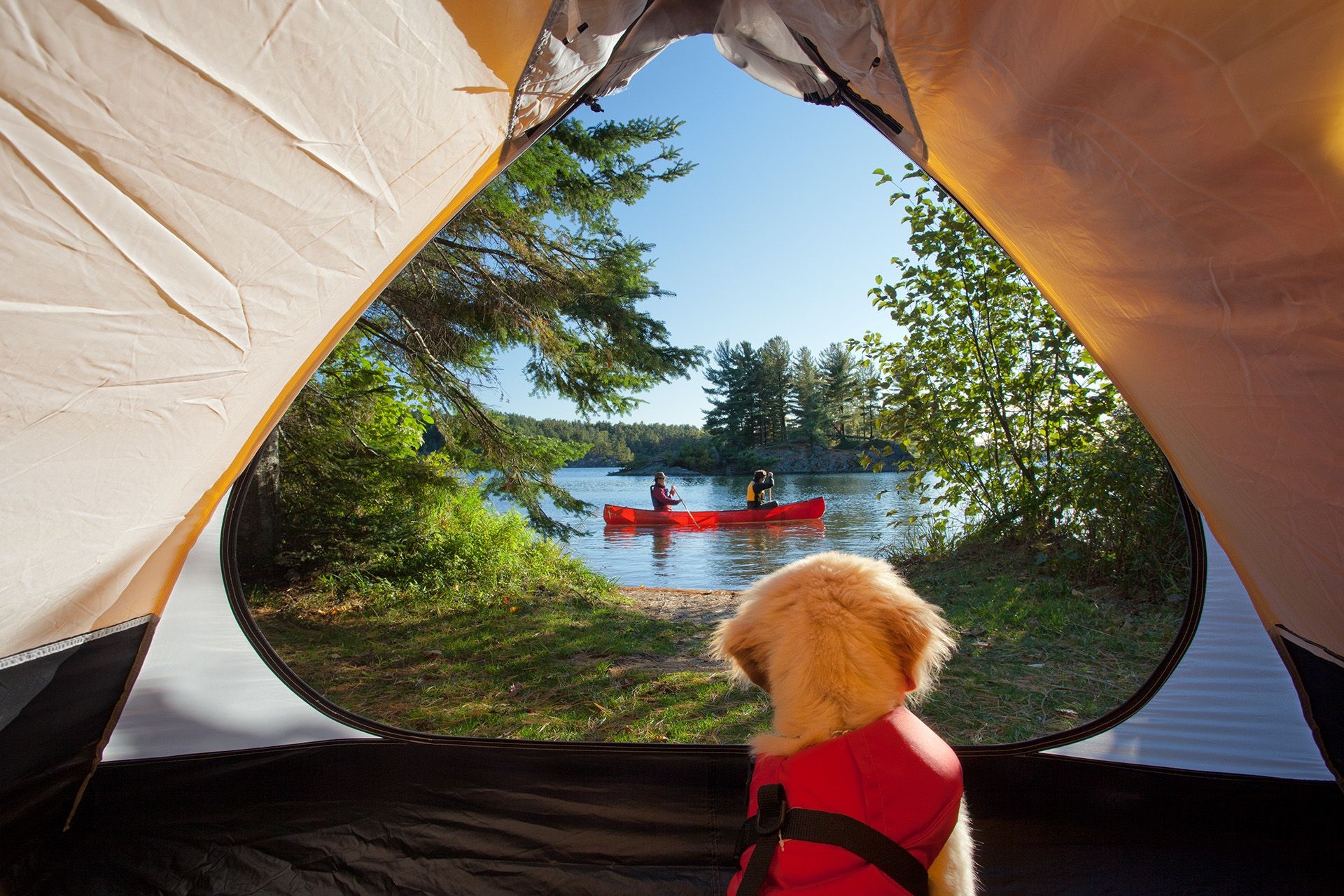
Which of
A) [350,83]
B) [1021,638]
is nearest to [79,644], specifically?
[350,83]

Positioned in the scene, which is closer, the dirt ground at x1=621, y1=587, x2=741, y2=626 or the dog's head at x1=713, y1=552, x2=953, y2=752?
the dog's head at x1=713, y1=552, x2=953, y2=752

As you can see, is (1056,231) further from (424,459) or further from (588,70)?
(424,459)

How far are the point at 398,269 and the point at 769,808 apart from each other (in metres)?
1.63

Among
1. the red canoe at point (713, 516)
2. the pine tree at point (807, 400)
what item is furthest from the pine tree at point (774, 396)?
the red canoe at point (713, 516)

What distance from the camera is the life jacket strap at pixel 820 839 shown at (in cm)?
108

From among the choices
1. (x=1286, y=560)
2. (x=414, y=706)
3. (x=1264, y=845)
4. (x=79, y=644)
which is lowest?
(x=414, y=706)

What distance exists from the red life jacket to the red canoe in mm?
11511

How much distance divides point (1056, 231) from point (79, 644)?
271 centimetres

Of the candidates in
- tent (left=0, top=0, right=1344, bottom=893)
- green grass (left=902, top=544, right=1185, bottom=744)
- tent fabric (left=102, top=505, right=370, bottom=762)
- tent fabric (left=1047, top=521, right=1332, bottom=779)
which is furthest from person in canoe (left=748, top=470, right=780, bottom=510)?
tent fabric (left=102, top=505, right=370, bottom=762)

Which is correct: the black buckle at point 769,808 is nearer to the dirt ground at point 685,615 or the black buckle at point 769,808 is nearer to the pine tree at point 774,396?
the dirt ground at point 685,615

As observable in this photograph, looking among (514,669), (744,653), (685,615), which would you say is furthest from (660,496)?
(744,653)

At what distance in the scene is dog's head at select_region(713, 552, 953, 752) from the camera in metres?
1.19

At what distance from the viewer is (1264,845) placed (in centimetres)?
177

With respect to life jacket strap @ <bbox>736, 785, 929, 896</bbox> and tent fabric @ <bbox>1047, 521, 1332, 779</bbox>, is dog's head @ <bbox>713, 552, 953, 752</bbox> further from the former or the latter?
tent fabric @ <bbox>1047, 521, 1332, 779</bbox>
